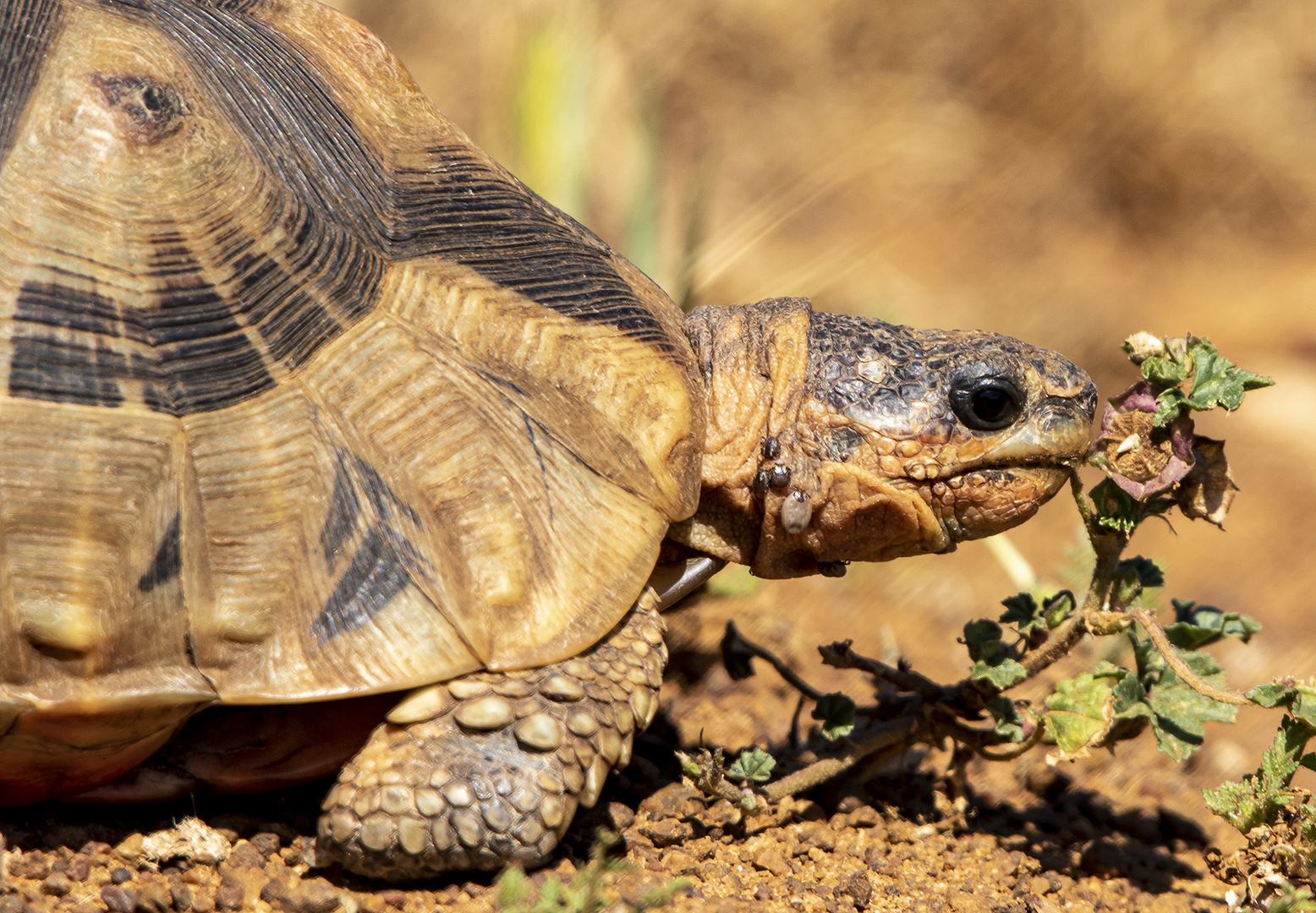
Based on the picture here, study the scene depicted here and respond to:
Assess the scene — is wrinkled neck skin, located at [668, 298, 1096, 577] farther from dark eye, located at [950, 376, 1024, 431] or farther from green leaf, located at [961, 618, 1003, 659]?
green leaf, located at [961, 618, 1003, 659]

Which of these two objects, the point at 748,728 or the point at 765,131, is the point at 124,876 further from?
the point at 765,131

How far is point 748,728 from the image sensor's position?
3232mm

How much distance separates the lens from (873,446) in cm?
253

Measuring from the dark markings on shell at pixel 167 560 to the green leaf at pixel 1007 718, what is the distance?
171 cm

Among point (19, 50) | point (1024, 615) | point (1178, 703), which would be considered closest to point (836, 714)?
point (1024, 615)

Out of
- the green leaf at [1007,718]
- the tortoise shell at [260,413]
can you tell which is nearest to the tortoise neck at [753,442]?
the tortoise shell at [260,413]

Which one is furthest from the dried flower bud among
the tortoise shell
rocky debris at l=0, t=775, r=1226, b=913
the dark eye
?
rocky debris at l=0, t=775, r=1226, b=913

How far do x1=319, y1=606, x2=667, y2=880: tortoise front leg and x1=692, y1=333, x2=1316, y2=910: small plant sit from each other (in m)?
0.38

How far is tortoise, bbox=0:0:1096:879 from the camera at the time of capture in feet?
6.56

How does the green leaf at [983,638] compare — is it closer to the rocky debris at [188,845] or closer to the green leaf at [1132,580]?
the green leaf at [1132,580]

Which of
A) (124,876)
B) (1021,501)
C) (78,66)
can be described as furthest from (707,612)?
(78,66)

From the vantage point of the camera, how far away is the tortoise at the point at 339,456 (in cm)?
200

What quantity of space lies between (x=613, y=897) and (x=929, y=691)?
94 cm

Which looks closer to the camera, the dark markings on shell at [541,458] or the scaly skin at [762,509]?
the scaly skin at [762,509]
